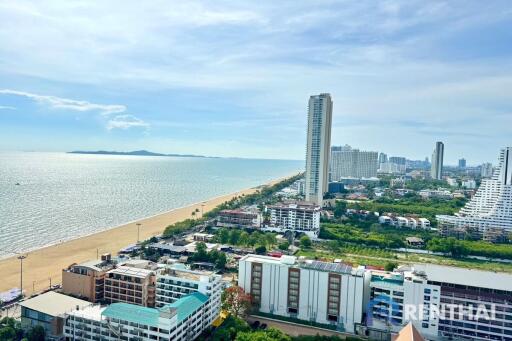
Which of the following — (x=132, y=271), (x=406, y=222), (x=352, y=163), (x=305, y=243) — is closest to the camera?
(x=132, y=271)


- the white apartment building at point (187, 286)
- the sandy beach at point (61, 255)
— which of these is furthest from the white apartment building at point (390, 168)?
the white apartment building at point (187, 286)

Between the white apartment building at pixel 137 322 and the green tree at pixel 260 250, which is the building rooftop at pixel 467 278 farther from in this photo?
the green tree at pixel 260 250

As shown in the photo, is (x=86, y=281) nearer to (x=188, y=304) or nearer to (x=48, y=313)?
(x=48, y=313)

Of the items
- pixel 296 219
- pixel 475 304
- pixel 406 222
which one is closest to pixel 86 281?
pixel 475 304

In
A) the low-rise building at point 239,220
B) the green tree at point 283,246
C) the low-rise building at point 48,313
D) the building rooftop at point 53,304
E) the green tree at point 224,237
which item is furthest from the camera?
the low-rise building at point 239,220

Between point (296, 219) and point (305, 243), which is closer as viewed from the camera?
point (305, 243)

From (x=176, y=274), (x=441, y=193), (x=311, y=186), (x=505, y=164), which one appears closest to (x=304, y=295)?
(x=176, y=274)
